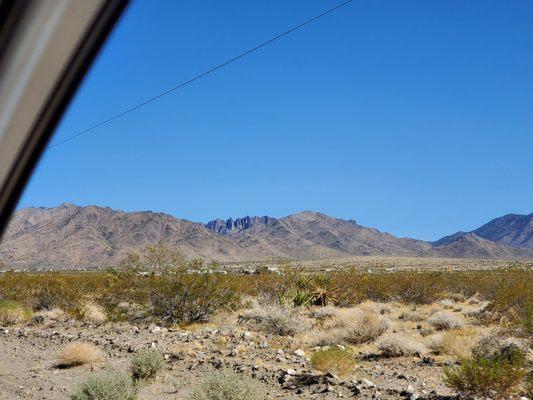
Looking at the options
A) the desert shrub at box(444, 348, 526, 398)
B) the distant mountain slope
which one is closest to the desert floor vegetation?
the desert shrub at box(444, 348, 526, 398)

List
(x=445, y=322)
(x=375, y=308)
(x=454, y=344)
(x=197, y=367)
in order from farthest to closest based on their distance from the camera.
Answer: (x=375, y=308) → (x=445, y=322) → (x=454, y=344) → (x=197, y=367)

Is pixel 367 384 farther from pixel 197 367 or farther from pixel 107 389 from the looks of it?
pixel 107 389

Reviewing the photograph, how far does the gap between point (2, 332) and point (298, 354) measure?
1024 cm

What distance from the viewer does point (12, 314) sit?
2148 centimetres

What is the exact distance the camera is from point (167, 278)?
20.6m

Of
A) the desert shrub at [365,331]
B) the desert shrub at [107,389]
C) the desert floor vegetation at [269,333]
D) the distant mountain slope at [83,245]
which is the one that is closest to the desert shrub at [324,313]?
the desert floor vegetation at [269,333]

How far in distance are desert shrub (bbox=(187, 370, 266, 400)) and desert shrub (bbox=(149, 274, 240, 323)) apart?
10.7 m

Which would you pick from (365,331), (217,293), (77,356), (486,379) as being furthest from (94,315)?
(486,379)

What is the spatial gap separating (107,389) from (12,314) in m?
13.9

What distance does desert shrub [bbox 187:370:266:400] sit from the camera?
8.86m

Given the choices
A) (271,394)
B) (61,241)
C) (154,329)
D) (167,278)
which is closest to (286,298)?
(167,278)

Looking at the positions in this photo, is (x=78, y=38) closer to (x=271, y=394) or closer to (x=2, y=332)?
(x=271, y=394)

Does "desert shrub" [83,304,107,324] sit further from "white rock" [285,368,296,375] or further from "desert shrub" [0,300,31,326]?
"white rock" [285,368,296,375]

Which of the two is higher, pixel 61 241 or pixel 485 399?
pixel 61 241
